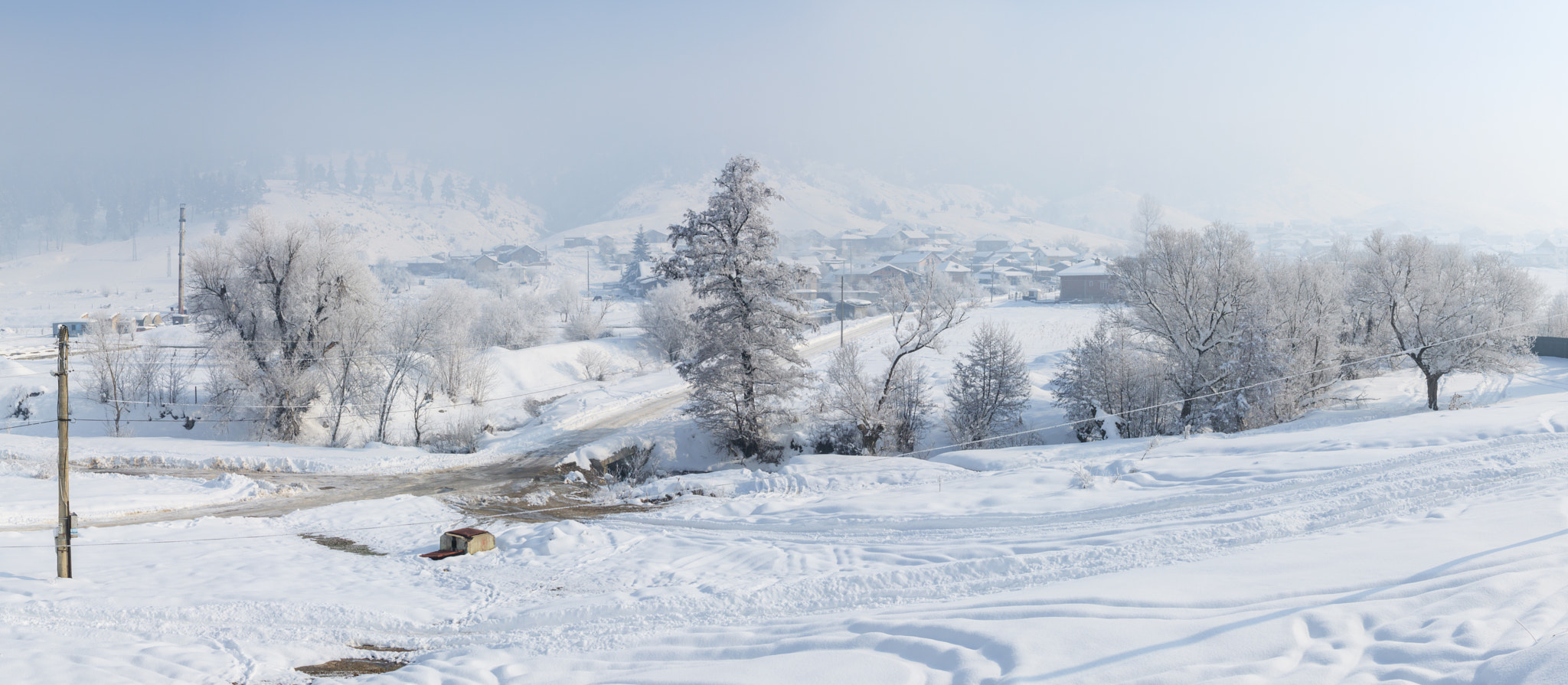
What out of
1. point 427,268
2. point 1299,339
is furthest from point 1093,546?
point 427,268

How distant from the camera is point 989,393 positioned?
32.4 meters

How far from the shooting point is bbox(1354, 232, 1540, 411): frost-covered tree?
29.8 meters

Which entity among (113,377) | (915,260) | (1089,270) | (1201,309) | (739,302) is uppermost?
(915,260)

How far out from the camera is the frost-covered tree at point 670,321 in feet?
181

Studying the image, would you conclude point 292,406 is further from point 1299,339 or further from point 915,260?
point 915,260

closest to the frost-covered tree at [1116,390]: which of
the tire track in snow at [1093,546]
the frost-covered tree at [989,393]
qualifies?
the frost-covered tree at [989,393]

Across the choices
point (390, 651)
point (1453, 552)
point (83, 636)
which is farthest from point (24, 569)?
point (1453, 552)

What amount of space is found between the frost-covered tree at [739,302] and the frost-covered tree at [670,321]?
25973mm

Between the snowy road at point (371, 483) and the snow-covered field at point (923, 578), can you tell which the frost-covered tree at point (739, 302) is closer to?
the snow-covered field at point (923, 578)

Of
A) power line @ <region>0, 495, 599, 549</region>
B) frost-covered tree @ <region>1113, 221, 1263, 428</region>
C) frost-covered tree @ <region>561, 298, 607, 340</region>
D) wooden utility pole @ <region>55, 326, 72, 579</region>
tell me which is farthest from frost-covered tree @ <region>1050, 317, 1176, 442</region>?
frost-covered tree @ <region>561, 298, 607, 340</region>

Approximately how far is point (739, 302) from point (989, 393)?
39.7 feet

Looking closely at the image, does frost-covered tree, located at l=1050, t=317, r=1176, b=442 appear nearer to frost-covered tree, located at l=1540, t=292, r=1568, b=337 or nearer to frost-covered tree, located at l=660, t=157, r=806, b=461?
frost-covered tree, located at l=660, t=157, r=806, b=461

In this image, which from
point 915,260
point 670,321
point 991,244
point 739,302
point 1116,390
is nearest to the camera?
point 739,302

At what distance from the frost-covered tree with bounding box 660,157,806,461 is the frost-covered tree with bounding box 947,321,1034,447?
8695mm
